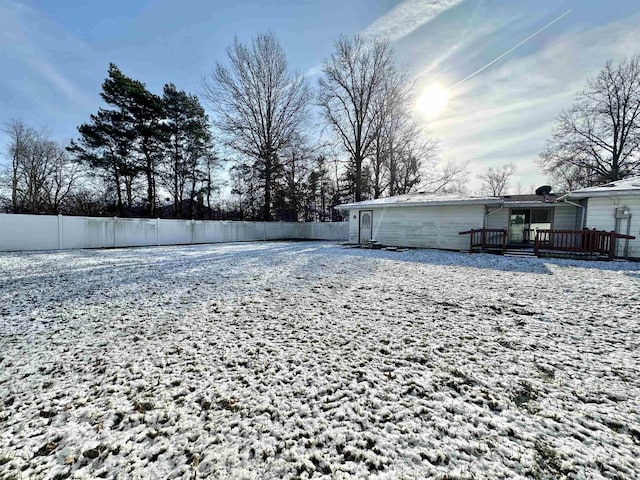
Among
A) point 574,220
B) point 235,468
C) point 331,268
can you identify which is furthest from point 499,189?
point 235,468

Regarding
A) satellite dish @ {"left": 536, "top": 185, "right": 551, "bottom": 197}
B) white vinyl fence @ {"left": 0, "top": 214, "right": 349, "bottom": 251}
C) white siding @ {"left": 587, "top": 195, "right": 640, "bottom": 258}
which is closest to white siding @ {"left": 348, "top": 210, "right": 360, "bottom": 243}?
white vinyl fence @ {"left": 0, "top": 214, "right": 349, "bottom": 251}

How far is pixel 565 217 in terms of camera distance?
1086 cm

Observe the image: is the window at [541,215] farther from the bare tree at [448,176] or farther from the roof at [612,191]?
the bare tree at [448,176]

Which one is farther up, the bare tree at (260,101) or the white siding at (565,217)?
the bare tree at (260,101)

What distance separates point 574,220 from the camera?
10695 millimetres

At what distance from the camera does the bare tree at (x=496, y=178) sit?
3064cm

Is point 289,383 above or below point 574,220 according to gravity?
below

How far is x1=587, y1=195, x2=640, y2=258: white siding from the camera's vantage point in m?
8.35

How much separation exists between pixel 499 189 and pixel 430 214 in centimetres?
2586

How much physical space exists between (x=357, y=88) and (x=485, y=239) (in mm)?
14309

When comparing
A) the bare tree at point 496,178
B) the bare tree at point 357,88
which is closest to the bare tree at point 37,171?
the bare tree at point 357,88

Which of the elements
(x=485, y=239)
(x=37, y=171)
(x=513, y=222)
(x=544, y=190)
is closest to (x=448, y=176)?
(x=544, y=190)

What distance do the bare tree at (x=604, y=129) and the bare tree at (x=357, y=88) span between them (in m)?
12.1

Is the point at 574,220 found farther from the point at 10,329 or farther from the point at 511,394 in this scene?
the point at 10,329
